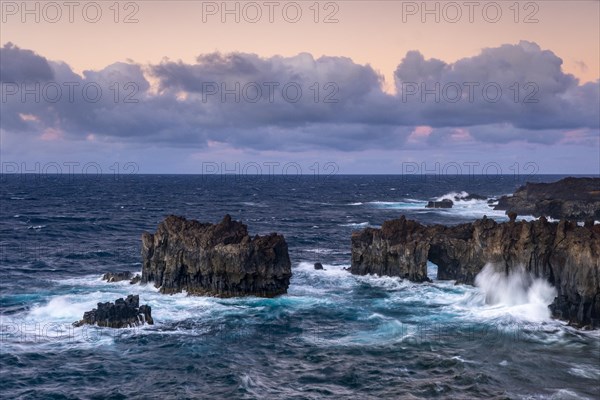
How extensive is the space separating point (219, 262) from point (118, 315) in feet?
39.0

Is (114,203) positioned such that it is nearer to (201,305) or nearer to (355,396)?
(201,305)

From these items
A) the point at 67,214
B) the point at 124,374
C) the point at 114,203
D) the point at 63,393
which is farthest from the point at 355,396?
the point at 114,203

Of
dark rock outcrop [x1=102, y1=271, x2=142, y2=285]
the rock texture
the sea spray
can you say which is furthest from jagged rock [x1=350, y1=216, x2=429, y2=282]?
dark rock outcrop [x1=102, y1=271, x2=142, y2=285]

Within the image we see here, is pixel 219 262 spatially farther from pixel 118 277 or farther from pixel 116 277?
pixel 116 277

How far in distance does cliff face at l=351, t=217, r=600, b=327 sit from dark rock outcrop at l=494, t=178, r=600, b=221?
64029 millimetres

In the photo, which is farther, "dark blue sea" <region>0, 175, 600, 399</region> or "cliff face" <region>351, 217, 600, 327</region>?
"cliff face" <region>351, 217, 600, 327</region>

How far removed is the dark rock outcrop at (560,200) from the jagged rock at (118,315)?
95.6m

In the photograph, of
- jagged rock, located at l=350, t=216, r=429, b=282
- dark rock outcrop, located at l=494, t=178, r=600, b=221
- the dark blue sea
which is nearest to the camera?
the dark blue sea

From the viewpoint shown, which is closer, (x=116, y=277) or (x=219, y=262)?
(x=219, y=262)

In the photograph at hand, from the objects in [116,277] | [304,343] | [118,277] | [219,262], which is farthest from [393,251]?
[116,277]

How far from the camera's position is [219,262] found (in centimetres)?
5797

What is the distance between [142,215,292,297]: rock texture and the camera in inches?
2283

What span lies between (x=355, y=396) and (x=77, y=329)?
83.1 feet

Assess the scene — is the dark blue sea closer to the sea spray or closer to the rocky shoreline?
the sea spray
